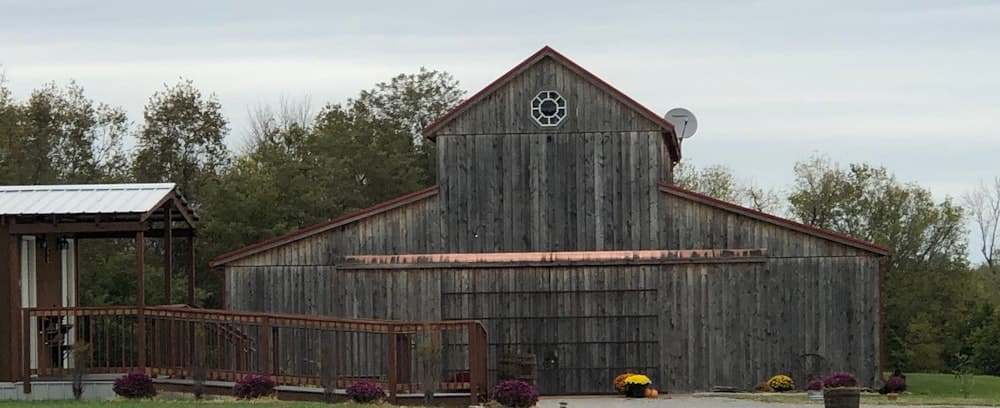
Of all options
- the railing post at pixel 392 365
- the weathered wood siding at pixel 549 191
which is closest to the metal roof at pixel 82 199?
the railing post at pixel 392 365

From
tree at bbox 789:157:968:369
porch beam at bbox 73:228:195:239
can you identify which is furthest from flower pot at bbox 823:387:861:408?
tree at bbox 789:157:968:369

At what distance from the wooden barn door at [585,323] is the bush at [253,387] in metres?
7.24

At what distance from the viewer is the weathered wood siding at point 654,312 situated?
104 ft

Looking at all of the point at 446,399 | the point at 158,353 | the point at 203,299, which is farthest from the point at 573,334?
the point at 203,299

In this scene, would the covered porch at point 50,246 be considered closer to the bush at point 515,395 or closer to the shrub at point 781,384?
the bush at point 515,395

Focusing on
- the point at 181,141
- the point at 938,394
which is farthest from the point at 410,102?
the point at 938,394

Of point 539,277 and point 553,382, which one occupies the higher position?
point 539,277

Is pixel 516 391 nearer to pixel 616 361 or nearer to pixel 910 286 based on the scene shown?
pixel 616 361

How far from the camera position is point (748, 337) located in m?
31.7

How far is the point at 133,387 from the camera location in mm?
25312

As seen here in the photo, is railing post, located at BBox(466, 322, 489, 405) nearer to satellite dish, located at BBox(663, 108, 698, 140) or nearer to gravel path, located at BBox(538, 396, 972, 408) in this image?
gravel path, located at BBox(538, 396, 972, 408)

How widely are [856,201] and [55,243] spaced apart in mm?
34892

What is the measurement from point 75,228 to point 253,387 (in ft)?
12.2

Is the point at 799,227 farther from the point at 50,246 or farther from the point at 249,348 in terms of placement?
the point at 50,246
